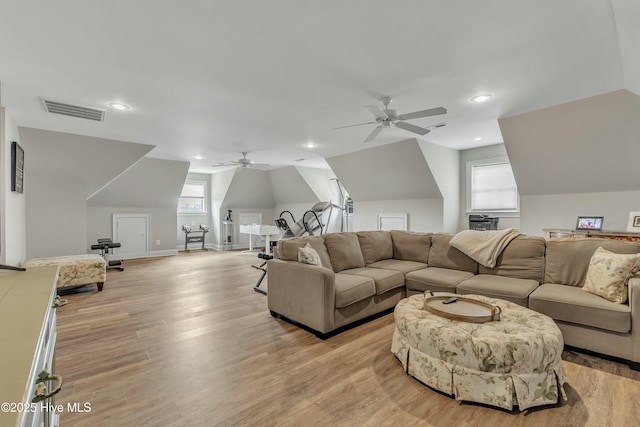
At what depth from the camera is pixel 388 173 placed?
648cm

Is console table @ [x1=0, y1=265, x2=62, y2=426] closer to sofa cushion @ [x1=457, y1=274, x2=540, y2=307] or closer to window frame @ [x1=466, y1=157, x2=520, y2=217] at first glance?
sofa cushion @ [x1=457, y1=274, x2=540, y2=307]

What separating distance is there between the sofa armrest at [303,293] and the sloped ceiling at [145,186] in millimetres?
5297

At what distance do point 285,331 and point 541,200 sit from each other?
503 centimetres

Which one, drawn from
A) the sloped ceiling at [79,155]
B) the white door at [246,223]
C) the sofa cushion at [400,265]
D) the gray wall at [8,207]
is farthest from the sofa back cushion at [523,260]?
the white door at [246,223]

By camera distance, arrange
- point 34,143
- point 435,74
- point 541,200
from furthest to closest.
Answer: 1. point 541,200
2. point 34,143
3. point 435,74

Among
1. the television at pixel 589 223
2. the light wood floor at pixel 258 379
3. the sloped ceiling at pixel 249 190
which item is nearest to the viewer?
the light wood floor at pixel 258 379

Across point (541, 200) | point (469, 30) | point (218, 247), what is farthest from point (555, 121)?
point (218, 247)

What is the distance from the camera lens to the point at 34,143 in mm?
4754

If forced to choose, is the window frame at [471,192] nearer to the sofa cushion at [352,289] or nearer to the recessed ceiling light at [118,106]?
the sofa cushion at [352,289]

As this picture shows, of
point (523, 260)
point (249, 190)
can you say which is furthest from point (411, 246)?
point (249, 190)

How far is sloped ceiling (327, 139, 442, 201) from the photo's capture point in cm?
584

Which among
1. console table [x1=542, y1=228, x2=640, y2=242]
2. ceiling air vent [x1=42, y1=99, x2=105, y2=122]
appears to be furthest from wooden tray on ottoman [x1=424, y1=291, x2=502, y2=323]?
ceiling air vent [x1=42, y1=99, x2=105, y2=122]

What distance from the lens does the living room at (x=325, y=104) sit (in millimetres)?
2125

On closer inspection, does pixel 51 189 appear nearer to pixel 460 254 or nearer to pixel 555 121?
pixel 460 254
